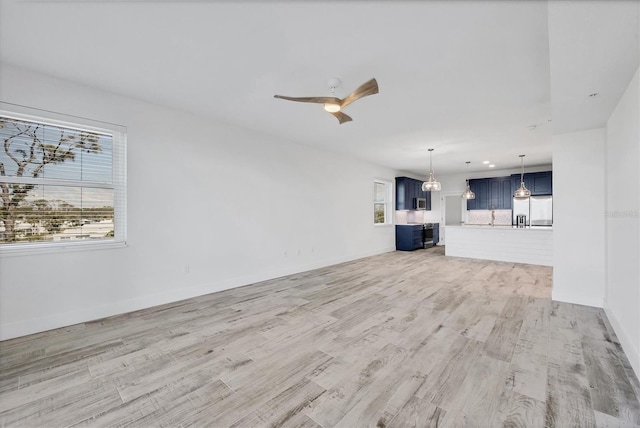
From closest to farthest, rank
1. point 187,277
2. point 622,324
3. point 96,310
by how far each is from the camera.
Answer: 1. point 622,324
2. point 96,310
3. point 187,277

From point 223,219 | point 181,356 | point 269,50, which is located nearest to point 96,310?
point 181,356

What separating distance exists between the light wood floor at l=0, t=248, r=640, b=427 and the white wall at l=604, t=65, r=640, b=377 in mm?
250

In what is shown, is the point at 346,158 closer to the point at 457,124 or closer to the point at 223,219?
the point at 457,124

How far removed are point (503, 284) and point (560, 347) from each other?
2318 millimetres

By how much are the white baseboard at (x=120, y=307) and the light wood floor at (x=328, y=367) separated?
144mm

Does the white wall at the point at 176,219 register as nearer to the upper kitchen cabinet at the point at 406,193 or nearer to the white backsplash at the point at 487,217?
the upper kitchen cabinet at the point at 406,193

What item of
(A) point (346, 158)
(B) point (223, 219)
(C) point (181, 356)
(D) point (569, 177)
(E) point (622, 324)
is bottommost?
(C) point (181, 356)

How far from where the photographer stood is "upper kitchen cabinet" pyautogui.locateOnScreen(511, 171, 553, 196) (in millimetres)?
7639

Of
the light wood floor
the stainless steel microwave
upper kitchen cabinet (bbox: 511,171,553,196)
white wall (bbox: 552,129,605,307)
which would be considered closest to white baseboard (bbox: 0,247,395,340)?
the light wood floor

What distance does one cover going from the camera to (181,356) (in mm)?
2365

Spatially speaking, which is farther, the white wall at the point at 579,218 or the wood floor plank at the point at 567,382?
the white wall at the point at 579,218

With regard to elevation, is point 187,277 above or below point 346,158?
below

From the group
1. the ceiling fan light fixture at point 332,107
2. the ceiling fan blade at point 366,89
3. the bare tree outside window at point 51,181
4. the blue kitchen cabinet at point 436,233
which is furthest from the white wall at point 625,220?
the blue kitchen cabinet at point 436,233

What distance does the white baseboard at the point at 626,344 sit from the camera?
205cm
